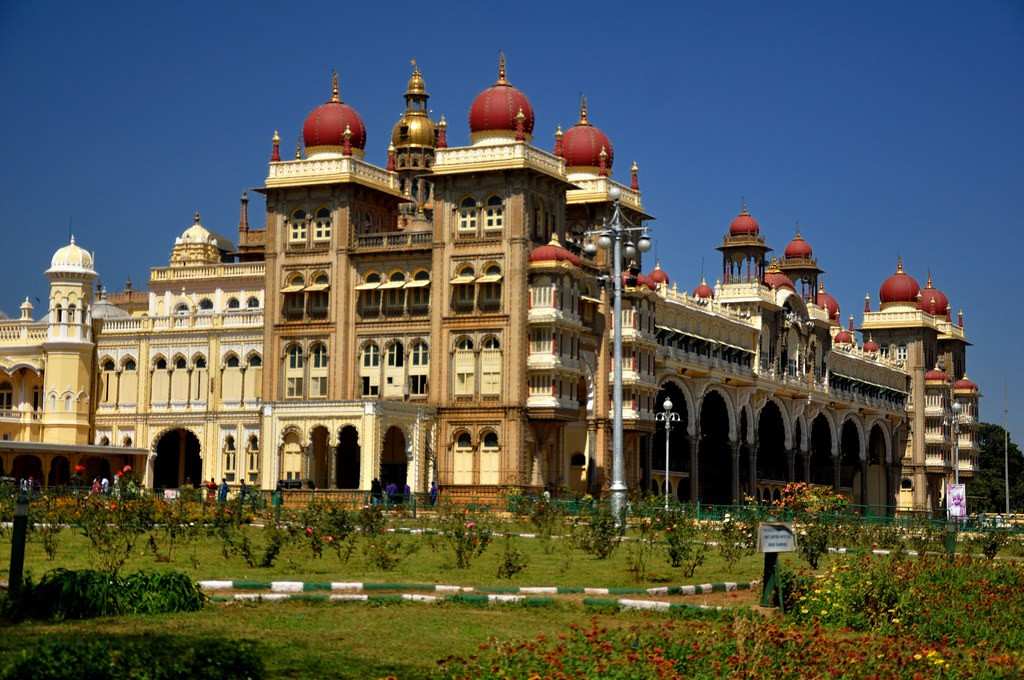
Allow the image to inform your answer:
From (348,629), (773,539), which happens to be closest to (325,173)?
(773,539)

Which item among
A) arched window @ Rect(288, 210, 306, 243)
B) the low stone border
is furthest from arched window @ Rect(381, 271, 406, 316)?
the low stone border

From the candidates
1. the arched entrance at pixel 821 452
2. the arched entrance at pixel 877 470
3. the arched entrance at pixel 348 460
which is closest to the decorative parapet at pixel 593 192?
the arched entrance at pixel 348 460

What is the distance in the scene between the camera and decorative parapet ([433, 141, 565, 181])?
68812mm

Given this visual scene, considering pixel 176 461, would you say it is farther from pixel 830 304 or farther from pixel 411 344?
pixel 830 304

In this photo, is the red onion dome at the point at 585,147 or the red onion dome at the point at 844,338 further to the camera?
the red onion dome at the point at 844,338

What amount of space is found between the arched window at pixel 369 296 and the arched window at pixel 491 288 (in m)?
5.72

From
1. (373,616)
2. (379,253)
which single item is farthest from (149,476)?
(373,616)

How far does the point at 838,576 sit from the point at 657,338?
54630 mm

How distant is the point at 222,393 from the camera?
257 feet

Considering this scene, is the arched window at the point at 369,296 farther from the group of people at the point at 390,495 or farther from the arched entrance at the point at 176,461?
the arched entrance at the point at 176,461

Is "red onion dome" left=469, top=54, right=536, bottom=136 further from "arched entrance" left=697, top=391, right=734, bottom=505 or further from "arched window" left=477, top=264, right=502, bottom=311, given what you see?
"arched entrance" left=697, top=391, right=734, bottom=505

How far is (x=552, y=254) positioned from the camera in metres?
68.6

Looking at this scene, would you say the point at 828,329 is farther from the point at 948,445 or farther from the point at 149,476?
the point at 149,476

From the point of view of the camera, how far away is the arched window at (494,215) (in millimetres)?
69500
